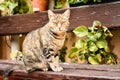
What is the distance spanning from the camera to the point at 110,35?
1.60 m

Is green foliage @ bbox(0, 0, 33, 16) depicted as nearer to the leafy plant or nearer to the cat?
the leafy plant

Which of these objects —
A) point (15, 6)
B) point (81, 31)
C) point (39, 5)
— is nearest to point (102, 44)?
point (81, 31)

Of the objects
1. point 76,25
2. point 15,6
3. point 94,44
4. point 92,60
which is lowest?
point 92,60

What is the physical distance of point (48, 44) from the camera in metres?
1.19

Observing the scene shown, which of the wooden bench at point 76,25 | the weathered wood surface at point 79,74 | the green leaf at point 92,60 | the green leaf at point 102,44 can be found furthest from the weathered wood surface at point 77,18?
the weathered wood surface at point 79,74

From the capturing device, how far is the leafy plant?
159cm

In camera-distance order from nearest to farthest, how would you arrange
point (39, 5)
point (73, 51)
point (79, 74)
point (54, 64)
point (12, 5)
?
1. point (79, 74)
2. point (54, 64)
3. point (73, 51)
4. point (39, 5)
5. point (12, 5)

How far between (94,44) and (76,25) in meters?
→ 0.18

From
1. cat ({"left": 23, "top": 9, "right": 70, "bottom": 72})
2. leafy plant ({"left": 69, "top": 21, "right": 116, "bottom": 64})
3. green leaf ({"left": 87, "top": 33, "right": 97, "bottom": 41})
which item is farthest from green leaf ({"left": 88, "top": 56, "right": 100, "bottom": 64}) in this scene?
cat ({"left": 23, "top": 9, "right": 70, "bottom": 72})

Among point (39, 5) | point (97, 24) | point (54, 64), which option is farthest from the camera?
point (39, 5)

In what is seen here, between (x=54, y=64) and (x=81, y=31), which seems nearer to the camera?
(x=54, y=64)

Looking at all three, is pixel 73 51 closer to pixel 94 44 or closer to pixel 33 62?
pixel 94 44

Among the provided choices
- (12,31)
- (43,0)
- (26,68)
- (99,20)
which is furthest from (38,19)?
(26,68)

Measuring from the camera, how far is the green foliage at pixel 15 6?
80.4 inches
